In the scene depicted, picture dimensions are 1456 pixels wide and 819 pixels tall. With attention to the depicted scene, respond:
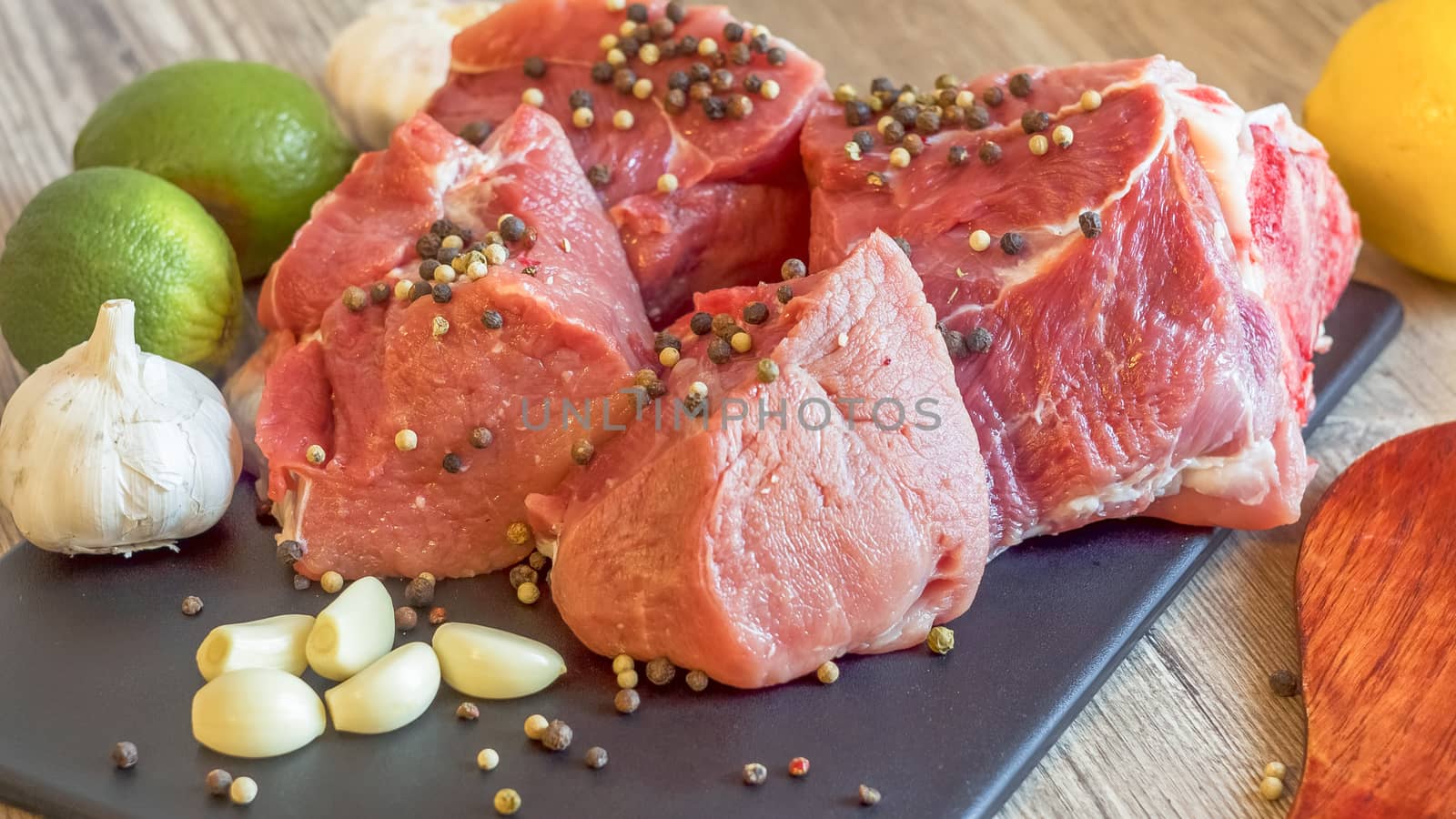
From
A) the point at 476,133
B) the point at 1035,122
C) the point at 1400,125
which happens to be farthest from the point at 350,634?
the point at 1400,125

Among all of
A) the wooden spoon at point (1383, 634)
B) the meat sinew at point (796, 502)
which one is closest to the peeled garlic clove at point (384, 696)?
the meat sinew at point (796, 502)

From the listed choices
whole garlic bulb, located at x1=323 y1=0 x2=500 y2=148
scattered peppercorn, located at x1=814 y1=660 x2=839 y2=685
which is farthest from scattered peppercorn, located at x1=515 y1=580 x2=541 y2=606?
whole garlic bulb, located at x1=323 y1=0 x2=500 y2=148

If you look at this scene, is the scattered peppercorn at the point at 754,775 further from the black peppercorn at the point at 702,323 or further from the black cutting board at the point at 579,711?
the black peppercorn at the point at 702,323

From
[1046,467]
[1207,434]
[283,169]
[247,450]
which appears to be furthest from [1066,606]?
[283,169]

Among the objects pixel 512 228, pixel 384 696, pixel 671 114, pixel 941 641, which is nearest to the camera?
pixel 384 696

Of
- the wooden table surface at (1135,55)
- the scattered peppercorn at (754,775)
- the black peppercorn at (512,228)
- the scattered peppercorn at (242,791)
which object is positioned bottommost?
the wooden table surface at (1135,55)

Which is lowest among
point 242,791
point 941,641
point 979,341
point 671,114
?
point 941,641

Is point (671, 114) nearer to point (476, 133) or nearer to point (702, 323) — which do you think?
point (476, 133)
